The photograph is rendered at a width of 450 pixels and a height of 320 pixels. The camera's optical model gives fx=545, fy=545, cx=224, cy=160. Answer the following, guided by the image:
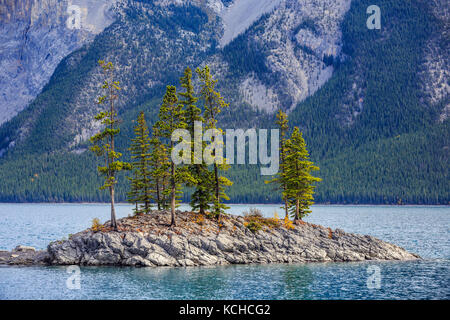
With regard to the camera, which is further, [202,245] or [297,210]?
[297,210]

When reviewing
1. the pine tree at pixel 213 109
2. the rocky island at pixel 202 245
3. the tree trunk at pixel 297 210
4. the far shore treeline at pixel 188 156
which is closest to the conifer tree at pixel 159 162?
the far shore treeline at pixel 188 156

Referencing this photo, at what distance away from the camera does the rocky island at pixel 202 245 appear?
57.5m

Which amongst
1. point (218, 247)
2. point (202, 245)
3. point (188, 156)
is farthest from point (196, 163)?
point (218, 247)

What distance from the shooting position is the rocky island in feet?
189

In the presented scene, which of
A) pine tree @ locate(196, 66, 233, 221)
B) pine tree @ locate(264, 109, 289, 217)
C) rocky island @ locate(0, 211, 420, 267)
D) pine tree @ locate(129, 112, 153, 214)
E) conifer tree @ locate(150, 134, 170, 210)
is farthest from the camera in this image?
pine tree @ locate(264, 109, 289, 217)

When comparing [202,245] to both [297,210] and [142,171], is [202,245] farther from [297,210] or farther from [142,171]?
[297,210]

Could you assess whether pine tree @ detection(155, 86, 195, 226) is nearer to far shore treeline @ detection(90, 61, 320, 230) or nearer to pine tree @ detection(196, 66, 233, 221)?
far shore treeline @ detection(90, 61, 320, 230)

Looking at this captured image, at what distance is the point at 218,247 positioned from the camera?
2359 inches

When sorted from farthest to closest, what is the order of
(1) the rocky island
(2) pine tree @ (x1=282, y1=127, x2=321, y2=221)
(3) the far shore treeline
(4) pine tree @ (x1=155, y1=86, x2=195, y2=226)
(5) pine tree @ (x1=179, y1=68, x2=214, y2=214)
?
1. (2) pine tree @ (x1=282, y1=127, x2=321, y2=221)
2. (5) pine tree @ (x1=179, y1=68, x2=214, y2=214)
3. (4) pine tree @ (x1=155, y1=86, x2=195, y2=226)
4. (3) the far shore treeline
5. (1) the rocky island

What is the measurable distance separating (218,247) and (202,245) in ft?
5.97

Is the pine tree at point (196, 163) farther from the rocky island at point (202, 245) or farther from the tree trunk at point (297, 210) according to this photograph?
the tree trunk at point (297, 210)

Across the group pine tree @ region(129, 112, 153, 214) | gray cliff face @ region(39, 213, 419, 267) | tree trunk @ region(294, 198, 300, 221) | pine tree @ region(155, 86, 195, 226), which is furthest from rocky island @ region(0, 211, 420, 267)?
pine tree @ region(155, 86, 195, 226)
